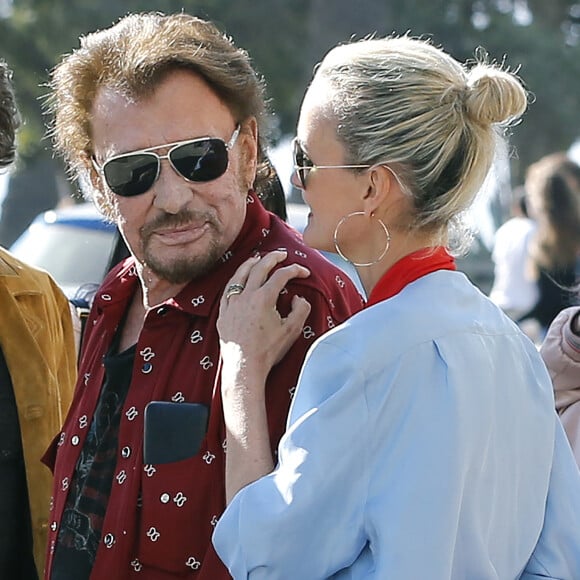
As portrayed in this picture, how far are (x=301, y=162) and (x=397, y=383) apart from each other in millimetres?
516

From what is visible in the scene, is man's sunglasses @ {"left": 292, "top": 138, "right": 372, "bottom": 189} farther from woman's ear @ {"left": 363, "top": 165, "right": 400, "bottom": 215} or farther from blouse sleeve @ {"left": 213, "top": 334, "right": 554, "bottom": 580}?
blouse sleeve @ {"left": 213, "top": 334, "right": 554, "bottom": 580}

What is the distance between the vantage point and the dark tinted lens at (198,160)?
2.57m

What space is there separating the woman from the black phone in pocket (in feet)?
0.41

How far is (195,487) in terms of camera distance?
2.40m

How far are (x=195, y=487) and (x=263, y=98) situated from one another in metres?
0.91

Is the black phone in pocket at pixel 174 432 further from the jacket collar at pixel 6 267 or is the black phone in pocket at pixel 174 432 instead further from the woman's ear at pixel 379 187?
the jacket collar at pixel 6 267

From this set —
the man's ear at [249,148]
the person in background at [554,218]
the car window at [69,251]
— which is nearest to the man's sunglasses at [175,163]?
the man's ear at [249,148]

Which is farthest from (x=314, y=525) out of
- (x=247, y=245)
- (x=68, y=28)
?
(x=68, y=28)

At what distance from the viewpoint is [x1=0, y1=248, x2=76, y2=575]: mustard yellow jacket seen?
3.13 m

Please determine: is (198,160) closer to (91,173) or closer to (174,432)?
(91,173)

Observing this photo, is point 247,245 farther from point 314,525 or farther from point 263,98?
point 314,525

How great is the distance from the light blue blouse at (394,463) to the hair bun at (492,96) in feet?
1.20

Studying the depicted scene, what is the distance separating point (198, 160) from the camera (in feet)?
8.46

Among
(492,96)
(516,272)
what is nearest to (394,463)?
(492,96)
